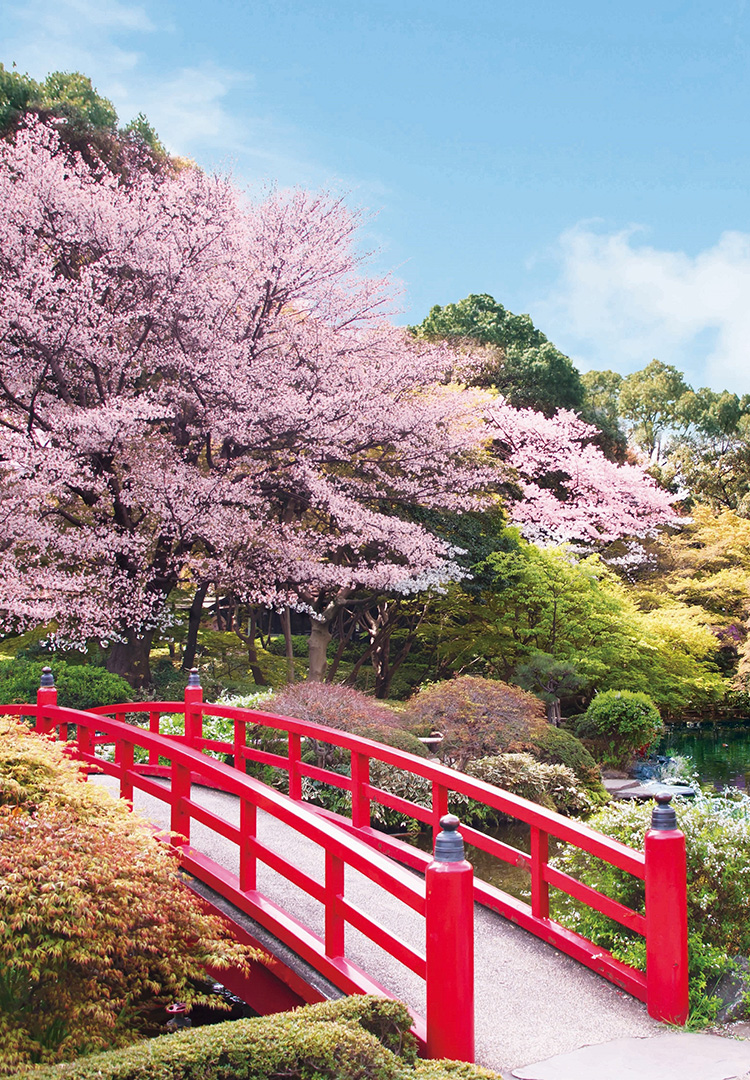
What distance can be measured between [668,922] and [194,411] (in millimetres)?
12827

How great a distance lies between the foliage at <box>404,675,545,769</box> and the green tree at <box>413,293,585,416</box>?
16058mm

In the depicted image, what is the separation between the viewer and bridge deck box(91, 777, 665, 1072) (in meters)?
4.18

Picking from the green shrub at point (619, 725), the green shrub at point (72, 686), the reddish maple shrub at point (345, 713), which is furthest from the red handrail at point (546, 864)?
the green shrub at point (619, 725)

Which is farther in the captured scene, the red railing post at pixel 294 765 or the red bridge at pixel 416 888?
the red railing post at pixel 294 765

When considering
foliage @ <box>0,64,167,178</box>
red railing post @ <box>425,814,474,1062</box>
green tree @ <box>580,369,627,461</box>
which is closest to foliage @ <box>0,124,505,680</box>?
foliage @ <box>0,64,167,178</box>

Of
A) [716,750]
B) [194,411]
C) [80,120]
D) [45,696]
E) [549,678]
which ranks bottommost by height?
[716,750]

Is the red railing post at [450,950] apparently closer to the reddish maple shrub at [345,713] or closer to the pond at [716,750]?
the reddish maple shrub at [345,713]

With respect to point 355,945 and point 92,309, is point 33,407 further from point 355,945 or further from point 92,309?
point 355,945

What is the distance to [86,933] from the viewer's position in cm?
394

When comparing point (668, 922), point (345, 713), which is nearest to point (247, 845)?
point (668, 922)

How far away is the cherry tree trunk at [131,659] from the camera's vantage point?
50.8ft

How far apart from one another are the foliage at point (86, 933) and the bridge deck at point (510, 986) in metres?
0.80

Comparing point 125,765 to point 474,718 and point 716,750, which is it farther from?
point 716,750

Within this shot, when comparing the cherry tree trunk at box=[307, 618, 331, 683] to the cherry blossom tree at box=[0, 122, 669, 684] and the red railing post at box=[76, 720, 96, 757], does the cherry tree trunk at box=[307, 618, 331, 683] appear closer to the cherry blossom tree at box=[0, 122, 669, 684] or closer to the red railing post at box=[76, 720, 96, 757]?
the cherry blossom tree at box=[0, 122, 669, 684]
